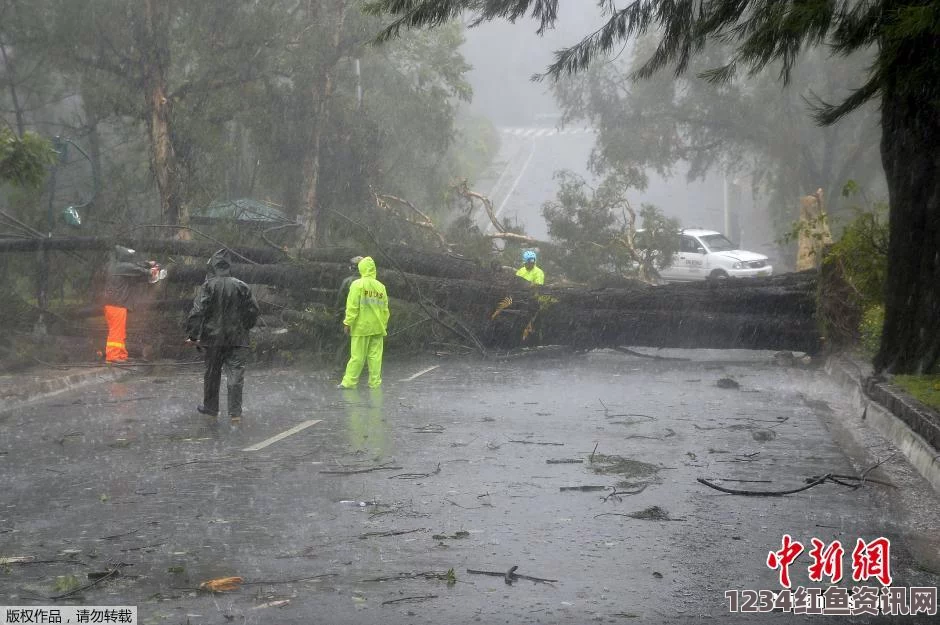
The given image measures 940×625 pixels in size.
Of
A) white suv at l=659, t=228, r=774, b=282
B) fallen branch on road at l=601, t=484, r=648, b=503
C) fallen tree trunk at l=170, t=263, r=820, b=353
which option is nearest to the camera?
fallen branch on road at l=601, t=484, r=648, b=503

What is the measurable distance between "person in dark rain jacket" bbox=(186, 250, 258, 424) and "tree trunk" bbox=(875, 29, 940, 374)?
7169mm

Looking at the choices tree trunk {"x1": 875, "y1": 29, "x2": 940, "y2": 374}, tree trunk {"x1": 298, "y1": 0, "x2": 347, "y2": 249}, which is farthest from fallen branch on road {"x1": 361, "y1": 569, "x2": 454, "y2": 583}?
tree trunk {"x1": 298, "y1": 0, "x2": 347, "y2": 249}

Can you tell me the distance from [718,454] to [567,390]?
4.84 metres

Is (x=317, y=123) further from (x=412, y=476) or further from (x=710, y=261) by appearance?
(x=412, y=476)

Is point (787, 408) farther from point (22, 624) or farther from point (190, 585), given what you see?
point (22, 624)

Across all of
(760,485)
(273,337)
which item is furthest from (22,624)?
(273,337)

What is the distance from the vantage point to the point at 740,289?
57.9ft

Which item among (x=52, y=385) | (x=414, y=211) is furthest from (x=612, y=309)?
(x=414, y=211)

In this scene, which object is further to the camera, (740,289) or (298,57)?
(298,57)

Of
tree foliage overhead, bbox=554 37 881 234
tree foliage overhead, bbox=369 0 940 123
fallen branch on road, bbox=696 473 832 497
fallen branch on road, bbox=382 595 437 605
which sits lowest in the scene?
fallen branch on road, bbox=382 595 437 605

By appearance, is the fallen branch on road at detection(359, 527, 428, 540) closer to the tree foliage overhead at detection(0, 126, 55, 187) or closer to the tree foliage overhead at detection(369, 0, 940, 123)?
the tree foliage overhead at detection(369, 0, 940, 123)

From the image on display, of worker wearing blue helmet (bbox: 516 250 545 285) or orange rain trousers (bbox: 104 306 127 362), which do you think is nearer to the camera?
orange rain trousers (bbox: 104 306 127 362)

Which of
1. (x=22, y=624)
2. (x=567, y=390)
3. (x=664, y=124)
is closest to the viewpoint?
(x=22, y=624)

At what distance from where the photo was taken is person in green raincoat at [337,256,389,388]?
46.8ft
